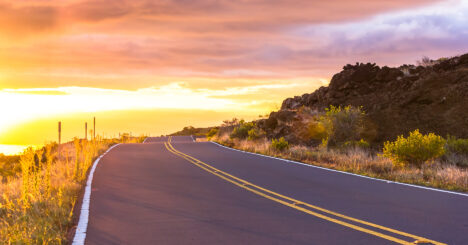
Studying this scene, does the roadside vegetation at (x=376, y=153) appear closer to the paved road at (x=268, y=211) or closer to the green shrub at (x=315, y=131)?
the green shrub at (x=315, y=131)

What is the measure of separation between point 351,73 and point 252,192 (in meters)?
34.1

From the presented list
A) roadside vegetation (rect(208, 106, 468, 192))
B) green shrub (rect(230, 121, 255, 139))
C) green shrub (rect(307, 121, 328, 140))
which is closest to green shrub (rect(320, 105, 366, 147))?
roadside vegetation (rect(208, 106, 468, 192))

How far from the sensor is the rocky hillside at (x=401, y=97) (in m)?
30.7

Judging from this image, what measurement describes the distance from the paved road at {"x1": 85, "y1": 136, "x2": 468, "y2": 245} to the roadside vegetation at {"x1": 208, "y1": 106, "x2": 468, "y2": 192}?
5.95 feet

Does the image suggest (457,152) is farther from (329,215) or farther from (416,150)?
(329,215)

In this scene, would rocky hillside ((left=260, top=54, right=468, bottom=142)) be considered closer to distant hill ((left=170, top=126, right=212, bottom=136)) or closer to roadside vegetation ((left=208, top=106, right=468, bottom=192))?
roadside vegetation ((left=208, top=106, right=468, bottom=192))

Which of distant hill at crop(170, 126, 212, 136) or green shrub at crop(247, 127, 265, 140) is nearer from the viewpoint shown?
green shrub at crop(247, 127, 265, 140)

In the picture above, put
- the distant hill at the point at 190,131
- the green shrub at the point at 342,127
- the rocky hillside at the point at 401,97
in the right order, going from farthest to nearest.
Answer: the distant hill at the point at 190,131, the rocky hillside at the point at 401,97, the green shrub at the point at 342,127

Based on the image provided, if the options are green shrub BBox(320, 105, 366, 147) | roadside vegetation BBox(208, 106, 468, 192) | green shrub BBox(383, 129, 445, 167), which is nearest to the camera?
roadside vegetation BBox(208, 106, 468, 192)

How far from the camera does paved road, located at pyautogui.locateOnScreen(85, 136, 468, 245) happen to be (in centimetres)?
712

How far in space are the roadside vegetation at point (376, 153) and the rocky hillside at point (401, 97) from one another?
178cm

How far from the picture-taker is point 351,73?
4356 centimetres

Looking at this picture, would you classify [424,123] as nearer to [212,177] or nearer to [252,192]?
[212,177]

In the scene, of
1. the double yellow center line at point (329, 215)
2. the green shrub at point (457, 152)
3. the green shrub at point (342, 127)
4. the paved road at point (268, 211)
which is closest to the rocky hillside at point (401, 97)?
the green shrub at point (342, 127)
